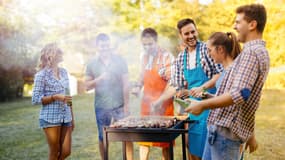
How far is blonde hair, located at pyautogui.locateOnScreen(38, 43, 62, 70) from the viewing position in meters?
3.88

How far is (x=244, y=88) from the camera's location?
6.79 ft

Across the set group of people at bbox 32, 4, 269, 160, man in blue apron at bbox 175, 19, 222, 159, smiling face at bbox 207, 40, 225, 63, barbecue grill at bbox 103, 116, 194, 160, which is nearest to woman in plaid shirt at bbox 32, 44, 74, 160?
group of people at bbox 32, 4, 269, 160

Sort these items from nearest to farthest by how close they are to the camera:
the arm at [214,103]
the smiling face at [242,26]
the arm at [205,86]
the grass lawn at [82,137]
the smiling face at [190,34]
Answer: the arm at [214,103] → the smiling face at [242,26] → the arm at [205,86] → the smiling face at [190,34] → the grass lawn at [82,137]

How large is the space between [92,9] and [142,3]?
293 cm

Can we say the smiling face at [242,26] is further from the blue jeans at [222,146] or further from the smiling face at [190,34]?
the smiling face at [190,34]

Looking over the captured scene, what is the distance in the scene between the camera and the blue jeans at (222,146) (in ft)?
7.66

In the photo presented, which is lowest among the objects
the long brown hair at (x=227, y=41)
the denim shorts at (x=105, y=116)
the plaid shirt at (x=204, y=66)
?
the denim shorts at (x=105, y=116)

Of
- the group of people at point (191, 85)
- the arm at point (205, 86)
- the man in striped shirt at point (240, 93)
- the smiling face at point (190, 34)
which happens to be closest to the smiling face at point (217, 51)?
the group of people at point (191, 85)

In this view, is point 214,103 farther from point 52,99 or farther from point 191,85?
point 52,99

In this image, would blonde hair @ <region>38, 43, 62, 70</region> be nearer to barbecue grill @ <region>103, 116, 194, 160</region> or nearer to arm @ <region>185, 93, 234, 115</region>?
barbecue grill @ <region>103, 116, 194, 160</region>

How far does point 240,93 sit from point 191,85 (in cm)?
143

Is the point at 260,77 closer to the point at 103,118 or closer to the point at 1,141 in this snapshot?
the point at 103,118

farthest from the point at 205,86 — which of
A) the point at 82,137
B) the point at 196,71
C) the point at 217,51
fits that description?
the point at 82,137

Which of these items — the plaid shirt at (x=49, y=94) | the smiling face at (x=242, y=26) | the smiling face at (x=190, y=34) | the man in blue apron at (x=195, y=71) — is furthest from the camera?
the plaid shirt at (x=49, y=94)
